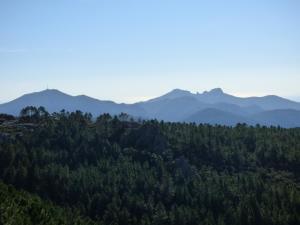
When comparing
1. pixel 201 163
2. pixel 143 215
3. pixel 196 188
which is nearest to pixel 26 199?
pixel 143 215

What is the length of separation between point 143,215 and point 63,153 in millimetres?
54089

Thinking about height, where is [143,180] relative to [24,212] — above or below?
above

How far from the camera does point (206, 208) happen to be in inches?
5605

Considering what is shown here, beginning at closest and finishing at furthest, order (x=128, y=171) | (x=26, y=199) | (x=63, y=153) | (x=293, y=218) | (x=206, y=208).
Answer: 1. (x=26, y=199)
2. (x=293, y=218)
3. (x=206, y=208)
4. (x=128, y=171)
5. (x=63, y=153)

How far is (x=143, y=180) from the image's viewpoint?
157 meters

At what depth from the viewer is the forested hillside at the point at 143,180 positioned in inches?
5236

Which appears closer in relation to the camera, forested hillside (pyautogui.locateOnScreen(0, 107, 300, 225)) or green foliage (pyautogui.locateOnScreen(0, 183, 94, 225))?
green foliage (pyautogui.locateOnScreen(0, 183, 94, 225))

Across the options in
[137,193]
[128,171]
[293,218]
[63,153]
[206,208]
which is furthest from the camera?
[63,153]

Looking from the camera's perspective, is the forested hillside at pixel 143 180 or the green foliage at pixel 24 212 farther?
the forested hillside at pixel 143 180

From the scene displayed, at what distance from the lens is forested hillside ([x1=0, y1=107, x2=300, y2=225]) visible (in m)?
133

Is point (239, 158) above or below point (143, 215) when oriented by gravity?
above

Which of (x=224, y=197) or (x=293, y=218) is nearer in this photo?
(x=293, y=218)

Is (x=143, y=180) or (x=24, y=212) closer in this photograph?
(x=24, y=212)

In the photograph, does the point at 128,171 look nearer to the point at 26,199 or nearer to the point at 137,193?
the point at 137,193
